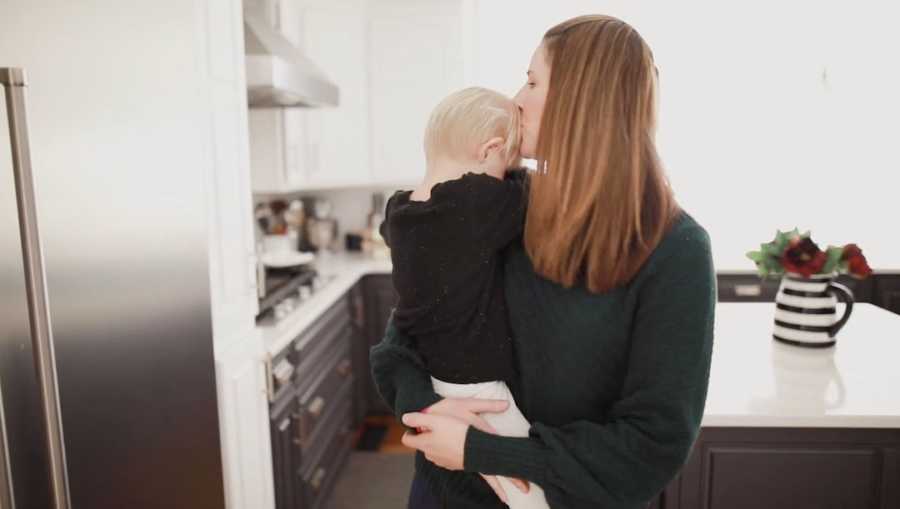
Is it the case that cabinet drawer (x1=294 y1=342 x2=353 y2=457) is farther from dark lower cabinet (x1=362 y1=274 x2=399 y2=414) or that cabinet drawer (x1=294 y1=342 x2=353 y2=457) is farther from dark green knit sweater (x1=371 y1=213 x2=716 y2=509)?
dark green knit sweater (x1=371 y1=213 x2=716 y2=509)

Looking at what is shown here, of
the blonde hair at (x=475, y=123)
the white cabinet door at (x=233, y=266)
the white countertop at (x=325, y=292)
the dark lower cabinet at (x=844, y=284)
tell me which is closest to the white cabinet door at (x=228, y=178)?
the white cabinet door at (x=233, y=266)

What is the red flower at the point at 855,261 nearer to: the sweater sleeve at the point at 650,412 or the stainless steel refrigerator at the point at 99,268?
the sweater sleeve at the point at 650,412

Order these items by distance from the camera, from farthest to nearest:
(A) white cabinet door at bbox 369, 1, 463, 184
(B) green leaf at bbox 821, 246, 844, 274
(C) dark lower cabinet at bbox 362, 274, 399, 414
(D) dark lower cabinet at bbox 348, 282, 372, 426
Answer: (A) white cabinet door at bbox 369, 1, 463, 184 → (C) dark lower cabinet at bbox 362, 274, 399, 414 → (D) dark lower cabinet at bbox 348, 282, 372, 426 → (B) green leaf at bbox 821, 246, 844, 274

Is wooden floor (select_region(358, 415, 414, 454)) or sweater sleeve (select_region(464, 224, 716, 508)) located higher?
sweater sleeve (select_region(464, 224, 716, 508))

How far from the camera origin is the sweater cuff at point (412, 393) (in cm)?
101

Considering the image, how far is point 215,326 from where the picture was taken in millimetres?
1601

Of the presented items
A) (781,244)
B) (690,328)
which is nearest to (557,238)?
(690,328)

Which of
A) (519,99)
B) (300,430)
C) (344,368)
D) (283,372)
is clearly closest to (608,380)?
(519,99)

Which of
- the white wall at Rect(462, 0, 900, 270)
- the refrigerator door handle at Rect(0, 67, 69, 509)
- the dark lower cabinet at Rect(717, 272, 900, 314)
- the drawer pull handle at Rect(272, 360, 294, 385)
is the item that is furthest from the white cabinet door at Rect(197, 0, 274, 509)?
the dark lower cabinet at Rect(717, 272, 900, 314)

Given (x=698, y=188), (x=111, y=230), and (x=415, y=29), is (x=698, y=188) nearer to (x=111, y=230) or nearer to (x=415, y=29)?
(x=415, y=29)

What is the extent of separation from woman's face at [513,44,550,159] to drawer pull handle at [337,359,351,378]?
220 centimetres

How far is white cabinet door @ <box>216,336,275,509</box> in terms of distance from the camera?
1.62 meters

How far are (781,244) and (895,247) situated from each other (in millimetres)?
2590

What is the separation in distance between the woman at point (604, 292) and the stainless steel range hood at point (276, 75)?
5.01 feet
